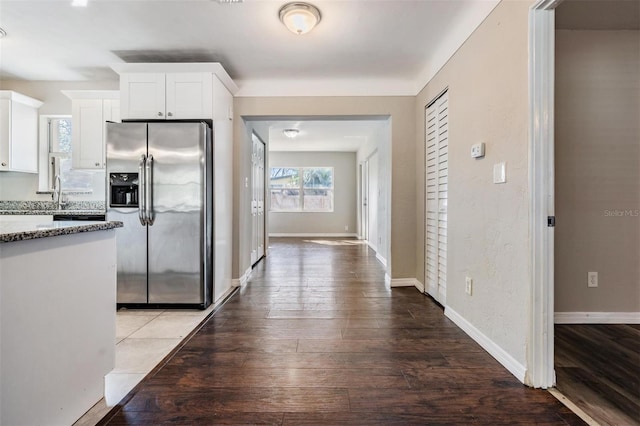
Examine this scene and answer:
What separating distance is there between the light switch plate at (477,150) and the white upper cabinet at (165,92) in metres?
2.41

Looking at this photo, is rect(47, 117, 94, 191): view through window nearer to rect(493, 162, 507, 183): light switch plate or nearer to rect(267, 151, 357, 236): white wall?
rect(493, 162, 507, 183): light switch plate

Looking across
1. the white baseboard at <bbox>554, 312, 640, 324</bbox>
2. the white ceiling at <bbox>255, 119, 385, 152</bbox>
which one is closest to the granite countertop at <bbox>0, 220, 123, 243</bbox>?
the white baseboard at <bbox>554, 312, 640, 324</bbox>

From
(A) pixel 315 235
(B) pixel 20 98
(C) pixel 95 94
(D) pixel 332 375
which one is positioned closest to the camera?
(D) pixel 332 375

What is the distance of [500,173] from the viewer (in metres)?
1.88

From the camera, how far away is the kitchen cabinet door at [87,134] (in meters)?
3.34

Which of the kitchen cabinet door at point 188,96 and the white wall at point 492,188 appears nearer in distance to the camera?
the white wall at point 492,188

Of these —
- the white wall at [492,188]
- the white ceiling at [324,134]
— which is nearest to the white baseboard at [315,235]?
the white ceiling at [324,134]

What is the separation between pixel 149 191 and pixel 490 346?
3.04 m

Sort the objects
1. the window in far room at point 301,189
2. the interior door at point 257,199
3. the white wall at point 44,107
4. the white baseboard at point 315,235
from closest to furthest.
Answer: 1. the white wall at point 44,107
2. the interior door at point 257,199
3. the white baseboard at point 315,235
4. the window in far room at point 301,189

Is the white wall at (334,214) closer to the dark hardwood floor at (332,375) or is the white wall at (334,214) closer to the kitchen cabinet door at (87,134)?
the kitchen cabinet door at (87,134)

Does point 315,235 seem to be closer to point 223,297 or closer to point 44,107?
point 223,297

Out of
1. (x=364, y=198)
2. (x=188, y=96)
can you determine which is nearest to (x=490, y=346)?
(x=188, y=96)

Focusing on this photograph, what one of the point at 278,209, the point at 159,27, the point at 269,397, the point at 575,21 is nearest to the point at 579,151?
the point at 575,21

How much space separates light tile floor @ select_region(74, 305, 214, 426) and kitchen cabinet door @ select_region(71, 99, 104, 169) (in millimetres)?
1748
